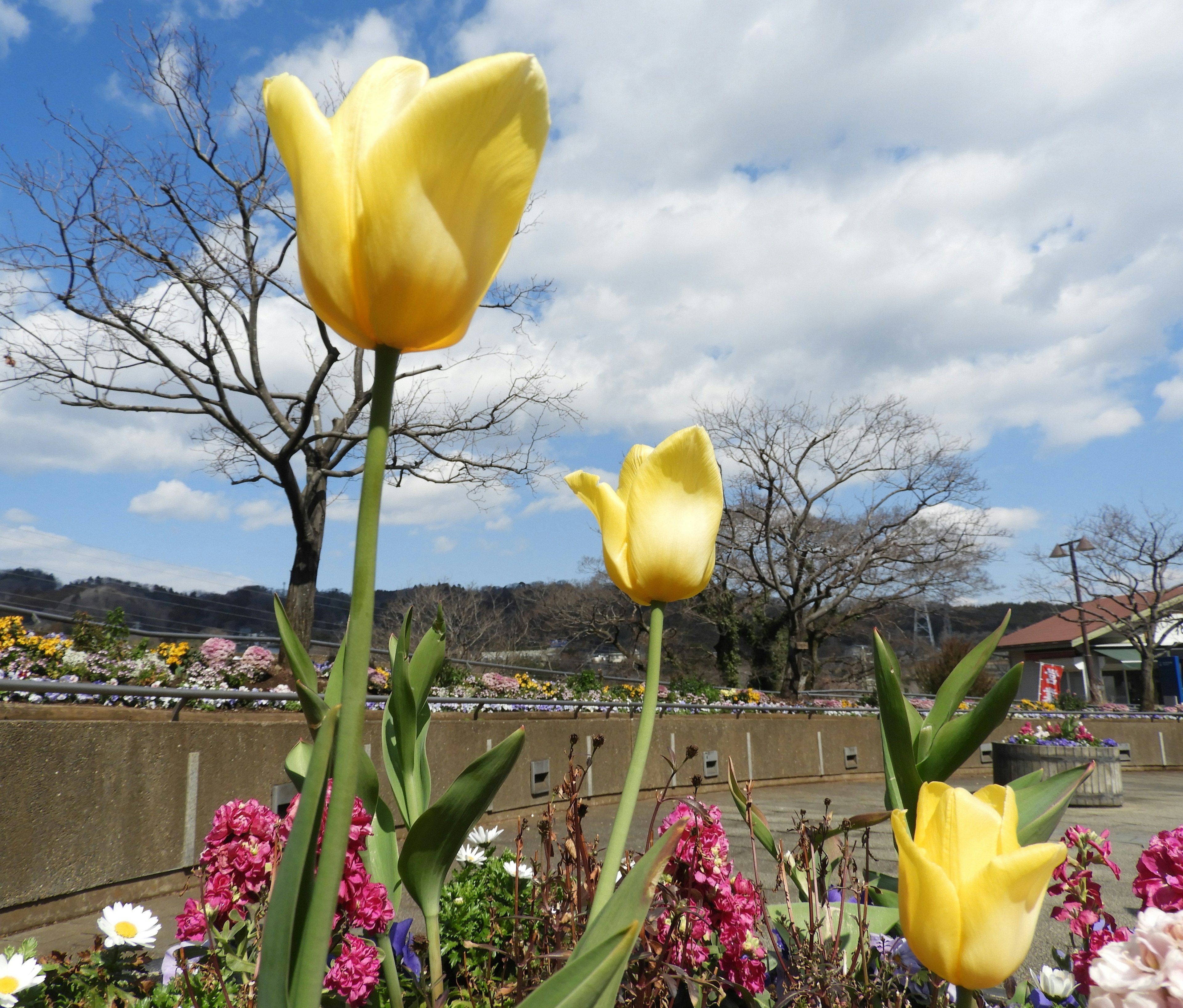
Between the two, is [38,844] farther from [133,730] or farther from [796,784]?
[796,784]

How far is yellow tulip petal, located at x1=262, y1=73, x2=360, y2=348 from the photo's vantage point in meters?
0.63

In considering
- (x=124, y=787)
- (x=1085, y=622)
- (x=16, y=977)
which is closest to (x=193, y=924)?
(x=16, y=977)

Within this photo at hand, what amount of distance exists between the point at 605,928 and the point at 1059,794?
0.79 meters

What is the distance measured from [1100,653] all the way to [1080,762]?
103 feet

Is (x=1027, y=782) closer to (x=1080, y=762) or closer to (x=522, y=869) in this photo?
(x=522, y=869)

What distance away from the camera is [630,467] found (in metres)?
1.17

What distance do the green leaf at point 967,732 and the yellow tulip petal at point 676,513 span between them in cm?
59

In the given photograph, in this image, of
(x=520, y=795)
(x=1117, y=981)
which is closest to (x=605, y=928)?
(x=1117, y=981)

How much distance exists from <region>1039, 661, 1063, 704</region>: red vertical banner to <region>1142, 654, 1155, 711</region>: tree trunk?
29.0 feet

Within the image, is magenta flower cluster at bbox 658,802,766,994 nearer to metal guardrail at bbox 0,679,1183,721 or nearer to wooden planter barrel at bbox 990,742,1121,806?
metal guardrail at bbox 0,679,1183,721

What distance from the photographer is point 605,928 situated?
75 centimetres

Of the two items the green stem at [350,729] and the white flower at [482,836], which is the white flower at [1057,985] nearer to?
the green stem at [350,729]

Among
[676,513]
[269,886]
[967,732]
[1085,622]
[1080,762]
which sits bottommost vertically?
[1080,762]

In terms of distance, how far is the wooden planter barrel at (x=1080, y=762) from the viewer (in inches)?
421
